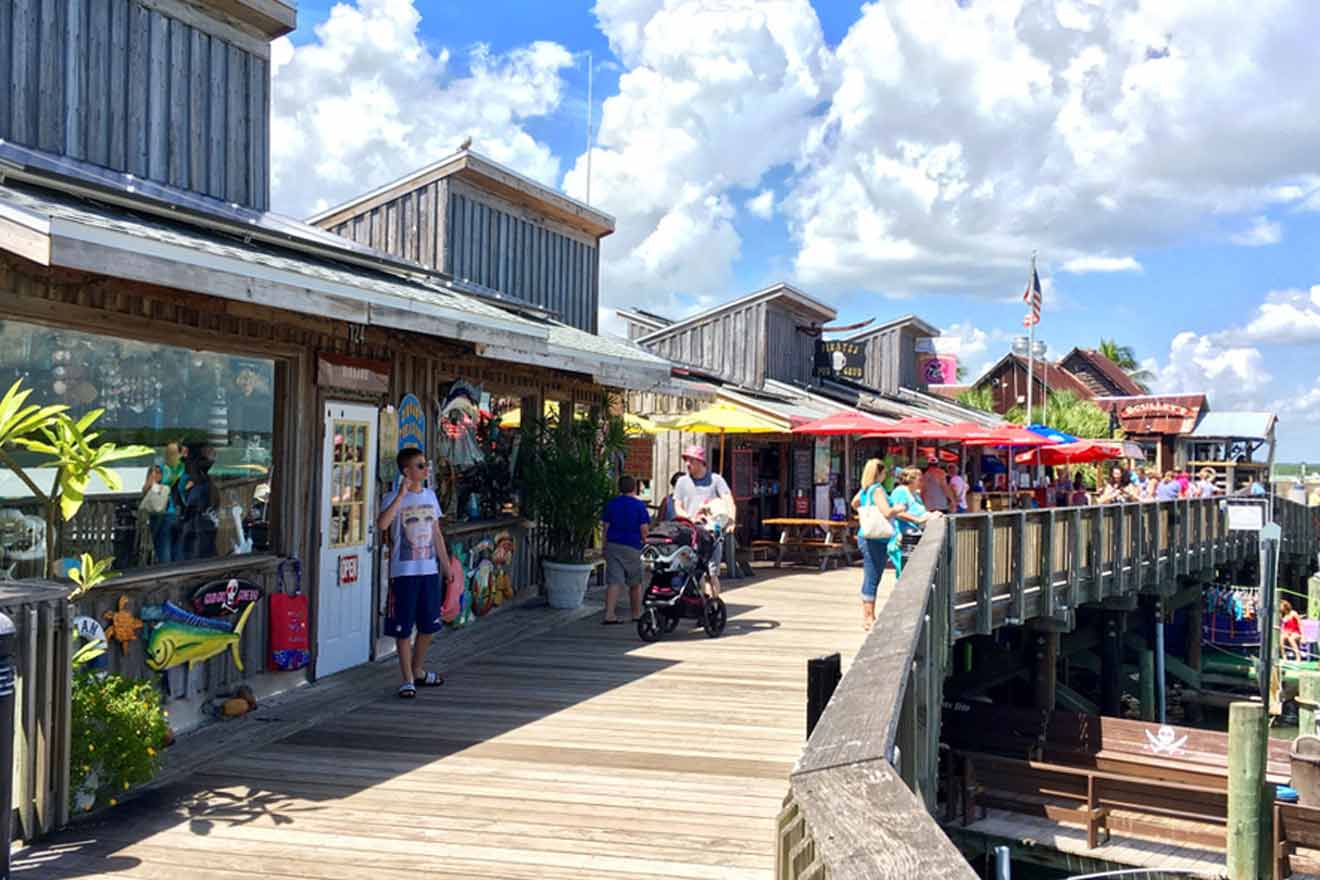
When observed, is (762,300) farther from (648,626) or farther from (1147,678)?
(648,626)

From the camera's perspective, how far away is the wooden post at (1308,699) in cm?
1802

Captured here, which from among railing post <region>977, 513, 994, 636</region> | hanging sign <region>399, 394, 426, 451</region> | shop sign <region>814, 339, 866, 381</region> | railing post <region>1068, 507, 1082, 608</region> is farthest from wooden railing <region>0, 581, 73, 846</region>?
shop sign <region>814, 339, 866, 381</region>

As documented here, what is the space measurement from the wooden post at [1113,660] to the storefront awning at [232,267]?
12434mm

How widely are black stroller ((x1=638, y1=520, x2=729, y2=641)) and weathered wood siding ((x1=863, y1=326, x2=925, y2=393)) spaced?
78.1ft

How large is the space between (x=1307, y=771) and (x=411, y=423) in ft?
30.7

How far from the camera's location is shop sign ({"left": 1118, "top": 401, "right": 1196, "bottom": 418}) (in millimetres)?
51000

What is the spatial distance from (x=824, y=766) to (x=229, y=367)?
6813 mm

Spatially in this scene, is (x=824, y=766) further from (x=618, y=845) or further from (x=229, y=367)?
(x=229, y=367)

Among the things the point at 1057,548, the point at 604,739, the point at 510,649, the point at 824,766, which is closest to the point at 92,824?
the point at 604,739

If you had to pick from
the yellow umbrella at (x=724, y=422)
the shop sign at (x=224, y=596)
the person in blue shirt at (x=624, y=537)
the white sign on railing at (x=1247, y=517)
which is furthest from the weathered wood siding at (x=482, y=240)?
the white sign on railing at (x=1247, y=517)

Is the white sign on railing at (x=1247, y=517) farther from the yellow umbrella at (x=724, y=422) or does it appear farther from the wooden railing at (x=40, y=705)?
the wooden railing at (x=40, y=705)

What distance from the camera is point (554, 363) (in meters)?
11.3

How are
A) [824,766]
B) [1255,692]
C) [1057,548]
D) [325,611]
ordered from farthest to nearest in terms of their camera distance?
1. [1255,692]
2. [1057,548]
3. [325,611]
4. [824,766]

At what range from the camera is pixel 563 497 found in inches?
515
